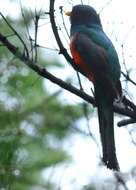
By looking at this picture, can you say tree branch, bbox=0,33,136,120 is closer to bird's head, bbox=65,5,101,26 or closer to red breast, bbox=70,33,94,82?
red breast, bbox=70,33,94,82

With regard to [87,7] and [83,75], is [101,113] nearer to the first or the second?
[83,75]

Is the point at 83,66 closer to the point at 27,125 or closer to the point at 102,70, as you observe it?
the point at 102,70

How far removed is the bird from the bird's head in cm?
6

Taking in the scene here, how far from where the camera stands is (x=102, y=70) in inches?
160

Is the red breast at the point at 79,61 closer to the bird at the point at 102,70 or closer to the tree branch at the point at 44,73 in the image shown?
the bird at the point at 102,70

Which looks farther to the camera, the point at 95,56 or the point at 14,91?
the point at 14,91

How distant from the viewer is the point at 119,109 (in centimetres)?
375

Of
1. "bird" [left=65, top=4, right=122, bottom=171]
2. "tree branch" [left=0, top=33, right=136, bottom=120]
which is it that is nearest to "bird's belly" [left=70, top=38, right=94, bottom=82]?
"bird" [left=65, top=4, right=122, bottom=171]

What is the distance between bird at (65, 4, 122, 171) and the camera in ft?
12.6

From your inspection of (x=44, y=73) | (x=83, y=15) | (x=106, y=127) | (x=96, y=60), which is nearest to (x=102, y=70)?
(x=96, y=60)

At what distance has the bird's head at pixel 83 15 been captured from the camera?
4.69 m

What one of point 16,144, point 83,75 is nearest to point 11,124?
point 16,144

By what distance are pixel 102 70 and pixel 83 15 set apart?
2.65ft

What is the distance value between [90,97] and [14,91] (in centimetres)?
128
